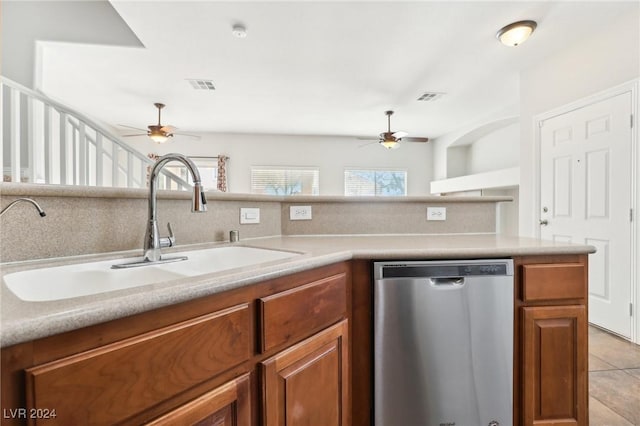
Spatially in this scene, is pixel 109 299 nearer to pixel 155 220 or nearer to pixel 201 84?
pixel 155 220

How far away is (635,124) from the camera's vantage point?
2295mm

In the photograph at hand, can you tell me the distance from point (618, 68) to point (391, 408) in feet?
10.5

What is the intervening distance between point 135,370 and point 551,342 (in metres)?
1.50

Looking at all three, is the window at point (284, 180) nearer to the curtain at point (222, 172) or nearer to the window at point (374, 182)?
the curtain at point (222, 172)

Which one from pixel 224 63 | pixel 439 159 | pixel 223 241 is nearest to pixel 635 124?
pixel 223 241

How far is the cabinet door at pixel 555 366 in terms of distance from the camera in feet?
4.09

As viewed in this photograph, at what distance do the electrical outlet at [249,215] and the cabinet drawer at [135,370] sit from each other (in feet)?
3.07

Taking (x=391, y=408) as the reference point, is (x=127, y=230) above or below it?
above

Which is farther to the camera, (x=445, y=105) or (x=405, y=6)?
(x=445, y=105)

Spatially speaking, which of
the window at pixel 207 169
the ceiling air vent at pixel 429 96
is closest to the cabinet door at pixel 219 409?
the ceiling air vent at pixel 429 96

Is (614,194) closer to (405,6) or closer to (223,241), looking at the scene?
(405,6)

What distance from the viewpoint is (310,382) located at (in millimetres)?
979

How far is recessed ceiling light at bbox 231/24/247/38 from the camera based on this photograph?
2.60 meters

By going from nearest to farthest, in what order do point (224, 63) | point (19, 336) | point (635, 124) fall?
point (19, 336) → point (635, 124) → point (224, 63)
